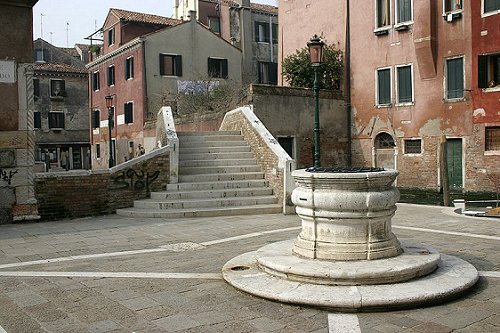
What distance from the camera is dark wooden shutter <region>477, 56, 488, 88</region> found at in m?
17.8

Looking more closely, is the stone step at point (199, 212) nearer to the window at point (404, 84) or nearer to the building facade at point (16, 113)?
the building facade at point (16, 113)

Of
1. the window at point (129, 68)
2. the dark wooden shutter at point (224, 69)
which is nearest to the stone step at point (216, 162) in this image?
the window at point (129, 68)

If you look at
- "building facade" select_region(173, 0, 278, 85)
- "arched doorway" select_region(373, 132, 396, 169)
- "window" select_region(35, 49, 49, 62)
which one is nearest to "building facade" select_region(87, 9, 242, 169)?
"building facade" select_region(173, 0, 278, 85)

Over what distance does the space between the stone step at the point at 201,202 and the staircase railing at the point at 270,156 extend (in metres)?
0.47

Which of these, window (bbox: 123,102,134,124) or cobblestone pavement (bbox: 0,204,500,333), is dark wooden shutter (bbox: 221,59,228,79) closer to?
window (bbox: 123,102,134,124)

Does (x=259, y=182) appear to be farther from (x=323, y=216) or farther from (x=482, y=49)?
(x=482, y=49)

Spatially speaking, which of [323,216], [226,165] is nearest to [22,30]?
[226,165]

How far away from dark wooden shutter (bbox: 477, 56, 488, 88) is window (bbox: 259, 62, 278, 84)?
18.4 meters

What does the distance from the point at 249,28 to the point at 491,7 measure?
1954 centimetres

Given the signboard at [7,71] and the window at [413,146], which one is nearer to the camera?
the signboard at [7,71]

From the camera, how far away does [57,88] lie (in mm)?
40062

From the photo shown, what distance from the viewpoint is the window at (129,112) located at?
31.0 meters

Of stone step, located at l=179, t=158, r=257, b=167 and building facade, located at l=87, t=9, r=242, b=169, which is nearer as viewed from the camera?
stone step, located at l=179, t=158, r=257, b=167

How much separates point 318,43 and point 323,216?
634 centimetres
